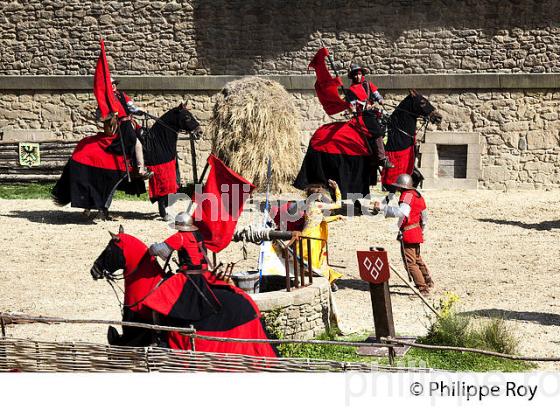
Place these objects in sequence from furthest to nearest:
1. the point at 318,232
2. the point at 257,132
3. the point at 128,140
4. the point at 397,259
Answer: the point at 257,132 < the point at 128,140 < the point at 397,259 < the point at 318,232

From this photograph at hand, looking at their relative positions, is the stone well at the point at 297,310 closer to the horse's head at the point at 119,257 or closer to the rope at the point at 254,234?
the rope at the point at 254,234

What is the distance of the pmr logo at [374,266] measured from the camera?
A: 1041 centimetres

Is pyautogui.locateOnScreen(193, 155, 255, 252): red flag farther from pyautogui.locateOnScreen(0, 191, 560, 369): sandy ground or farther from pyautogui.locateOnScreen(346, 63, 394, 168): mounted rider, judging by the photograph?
pyautogui.locateOnScreen(346, 63, 394, 168): mounted rider

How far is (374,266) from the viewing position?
10484 millimetres

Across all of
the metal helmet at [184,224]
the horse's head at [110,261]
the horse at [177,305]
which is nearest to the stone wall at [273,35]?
the metal helmet at [184,224]

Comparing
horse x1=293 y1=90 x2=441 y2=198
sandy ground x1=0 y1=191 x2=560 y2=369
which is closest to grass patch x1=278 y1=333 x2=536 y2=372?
sandy ground x1=0 y1=191 x2=560 y2=369

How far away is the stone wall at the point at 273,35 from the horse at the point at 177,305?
11.2 m

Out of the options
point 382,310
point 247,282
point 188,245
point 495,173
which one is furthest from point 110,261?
point 495,173

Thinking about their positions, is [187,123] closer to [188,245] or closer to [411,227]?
[411,227]

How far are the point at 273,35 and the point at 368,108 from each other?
537cm

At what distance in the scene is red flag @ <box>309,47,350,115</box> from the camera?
1556cm

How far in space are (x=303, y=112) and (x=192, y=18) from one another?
2.53 m
